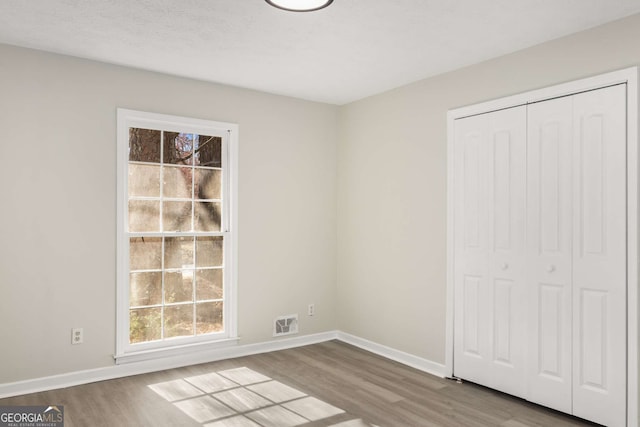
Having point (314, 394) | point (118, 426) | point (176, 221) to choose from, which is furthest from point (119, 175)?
point (314, 394)

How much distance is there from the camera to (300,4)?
8.67 feet

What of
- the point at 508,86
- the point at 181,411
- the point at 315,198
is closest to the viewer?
the point at 181,411

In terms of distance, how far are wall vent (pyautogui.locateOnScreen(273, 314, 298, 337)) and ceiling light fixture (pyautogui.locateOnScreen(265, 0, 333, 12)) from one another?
3.15m

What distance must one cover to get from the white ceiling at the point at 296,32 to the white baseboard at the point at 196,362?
101 inches

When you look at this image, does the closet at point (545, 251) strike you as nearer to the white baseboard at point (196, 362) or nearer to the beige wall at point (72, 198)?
the white baseboard at point (196, 362)

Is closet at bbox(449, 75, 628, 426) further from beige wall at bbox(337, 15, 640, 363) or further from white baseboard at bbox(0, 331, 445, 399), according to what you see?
white baseboard at bbox(0, 331, 445, 399)

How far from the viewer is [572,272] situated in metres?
3.14

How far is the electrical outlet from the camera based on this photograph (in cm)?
371

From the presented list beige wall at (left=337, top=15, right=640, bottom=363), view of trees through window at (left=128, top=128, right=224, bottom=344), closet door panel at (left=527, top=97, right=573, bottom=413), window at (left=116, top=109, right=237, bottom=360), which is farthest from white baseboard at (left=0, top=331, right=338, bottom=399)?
closet door panel at (left=527, top=97, right=573, bottom=413)

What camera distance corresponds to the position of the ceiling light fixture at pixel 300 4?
8.59 ft

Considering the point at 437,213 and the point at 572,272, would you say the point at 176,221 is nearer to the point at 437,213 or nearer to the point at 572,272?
the point at 437,213

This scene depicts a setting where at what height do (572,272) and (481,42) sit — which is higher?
(481,42)

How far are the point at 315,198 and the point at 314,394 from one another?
224cm

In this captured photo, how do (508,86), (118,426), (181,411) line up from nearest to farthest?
(118,426), (181,411), (508,86)
